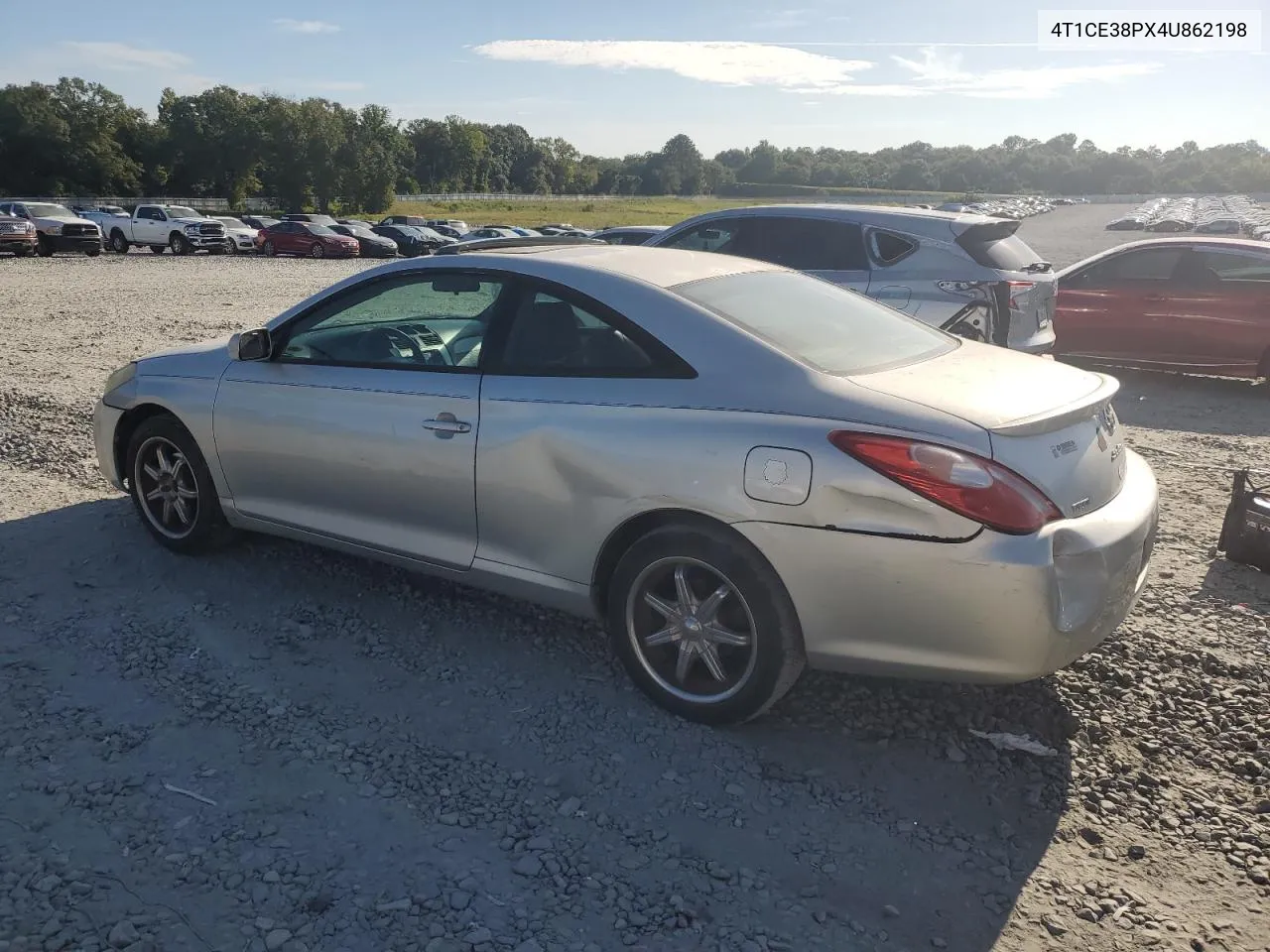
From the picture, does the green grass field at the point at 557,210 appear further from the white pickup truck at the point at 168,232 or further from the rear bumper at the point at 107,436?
the rear bumper at the point at 107,436

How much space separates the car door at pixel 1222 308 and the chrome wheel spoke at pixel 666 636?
27.9 feet

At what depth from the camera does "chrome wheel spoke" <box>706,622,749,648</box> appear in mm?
3393

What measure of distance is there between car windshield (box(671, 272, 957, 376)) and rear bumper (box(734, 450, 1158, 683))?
0.71m

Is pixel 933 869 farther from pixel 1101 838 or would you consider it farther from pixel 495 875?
pixel 495 875

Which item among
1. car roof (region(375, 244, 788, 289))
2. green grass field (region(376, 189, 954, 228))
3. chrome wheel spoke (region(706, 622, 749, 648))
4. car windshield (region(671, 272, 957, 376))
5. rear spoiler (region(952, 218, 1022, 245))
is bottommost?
chrome wheel spoke (region(706, 622, 749, 648))

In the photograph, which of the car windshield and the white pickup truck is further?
the white pickup truck

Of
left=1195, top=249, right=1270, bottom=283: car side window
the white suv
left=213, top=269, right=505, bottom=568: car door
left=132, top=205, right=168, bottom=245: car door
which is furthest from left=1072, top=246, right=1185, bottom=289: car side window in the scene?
left=132, top=205, right=168, bottom=245: car door

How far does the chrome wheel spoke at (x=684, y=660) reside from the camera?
11.5ft

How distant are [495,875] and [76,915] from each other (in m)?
1.05

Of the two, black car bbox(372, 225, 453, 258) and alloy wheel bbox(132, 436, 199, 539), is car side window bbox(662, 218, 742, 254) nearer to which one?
alloy wheel bbox(132, 436, 199, 539)

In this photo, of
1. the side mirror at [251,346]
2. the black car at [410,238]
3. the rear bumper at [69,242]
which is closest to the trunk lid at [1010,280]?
the side mirror at [251,346]

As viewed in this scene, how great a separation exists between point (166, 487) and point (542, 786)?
2863 millimetres

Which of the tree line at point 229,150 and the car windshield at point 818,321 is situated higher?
the tree line at point 229,150

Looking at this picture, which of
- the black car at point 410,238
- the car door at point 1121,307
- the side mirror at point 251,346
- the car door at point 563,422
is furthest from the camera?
the black car at point 410,238
